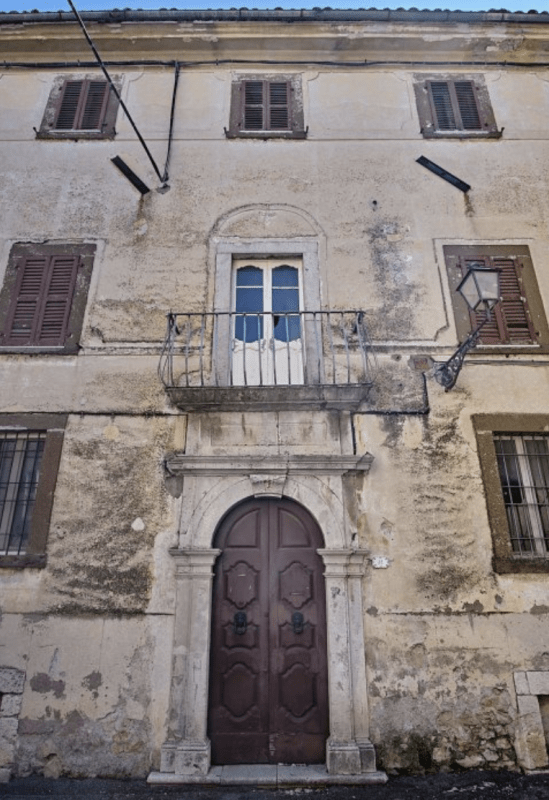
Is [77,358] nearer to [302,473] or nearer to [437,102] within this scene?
[302,473]

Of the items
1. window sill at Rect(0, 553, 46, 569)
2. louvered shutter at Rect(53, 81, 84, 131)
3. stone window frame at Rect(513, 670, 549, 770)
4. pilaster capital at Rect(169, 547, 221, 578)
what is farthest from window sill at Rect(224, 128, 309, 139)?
stone window frame at Rect(513, 670, 549, 770)

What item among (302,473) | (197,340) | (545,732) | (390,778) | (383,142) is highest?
(383,142)

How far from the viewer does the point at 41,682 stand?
5422 mm

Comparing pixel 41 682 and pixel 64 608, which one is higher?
pixel 64 608

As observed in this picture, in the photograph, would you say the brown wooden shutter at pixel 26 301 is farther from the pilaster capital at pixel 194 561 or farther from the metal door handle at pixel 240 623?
the metal door handle at pixel 240 623

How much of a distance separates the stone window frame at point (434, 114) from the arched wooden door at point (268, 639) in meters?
6.10

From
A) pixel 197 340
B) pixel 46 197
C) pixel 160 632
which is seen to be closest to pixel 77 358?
pixel 197 340

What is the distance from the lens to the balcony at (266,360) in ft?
20.6

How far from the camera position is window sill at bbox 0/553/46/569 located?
5.79 metres

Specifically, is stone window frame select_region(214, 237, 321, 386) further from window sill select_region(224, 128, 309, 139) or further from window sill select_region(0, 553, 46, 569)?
window sill select_region(0, 553, 46, 569)

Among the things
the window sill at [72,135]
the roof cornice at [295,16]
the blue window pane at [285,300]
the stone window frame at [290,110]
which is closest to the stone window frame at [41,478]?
the blue window pane at [285,300]

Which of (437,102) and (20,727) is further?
(437,102)

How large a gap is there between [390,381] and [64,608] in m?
4.46

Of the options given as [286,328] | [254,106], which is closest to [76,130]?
[254,106]
